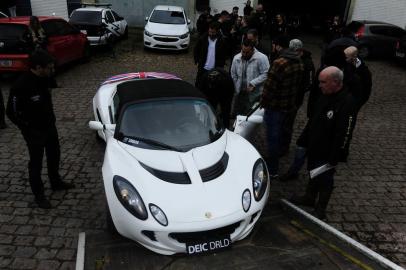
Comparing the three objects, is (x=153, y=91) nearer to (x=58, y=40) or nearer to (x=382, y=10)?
(x=58, y=40)

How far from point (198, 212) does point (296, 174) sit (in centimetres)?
269

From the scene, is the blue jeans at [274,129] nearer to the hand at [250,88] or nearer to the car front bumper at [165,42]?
the hand at [250,88]

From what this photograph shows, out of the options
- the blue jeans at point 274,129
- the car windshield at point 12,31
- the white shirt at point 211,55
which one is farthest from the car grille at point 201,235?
the car windshield at point 12,31

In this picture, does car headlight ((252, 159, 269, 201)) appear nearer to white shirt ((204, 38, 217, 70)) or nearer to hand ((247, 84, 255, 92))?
hand ((247, 84, 255, 92))

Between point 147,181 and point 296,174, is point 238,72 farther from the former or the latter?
point 147,181

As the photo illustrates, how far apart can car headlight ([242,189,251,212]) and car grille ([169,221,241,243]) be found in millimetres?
185

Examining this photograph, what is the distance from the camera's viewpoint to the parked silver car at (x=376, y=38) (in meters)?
15.2

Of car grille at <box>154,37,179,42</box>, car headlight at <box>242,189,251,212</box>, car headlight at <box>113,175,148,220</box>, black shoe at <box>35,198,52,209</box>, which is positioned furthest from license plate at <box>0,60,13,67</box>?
car headlight at <box>242,189,251,212</box>

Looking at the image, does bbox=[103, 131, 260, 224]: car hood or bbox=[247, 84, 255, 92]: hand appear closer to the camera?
bbox=[103, 131, 260, 224]: car hood

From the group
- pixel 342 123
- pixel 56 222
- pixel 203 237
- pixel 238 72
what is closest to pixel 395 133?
pixel 238 72

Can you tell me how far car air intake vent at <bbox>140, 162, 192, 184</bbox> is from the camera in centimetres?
370

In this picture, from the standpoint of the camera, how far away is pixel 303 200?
4.87m

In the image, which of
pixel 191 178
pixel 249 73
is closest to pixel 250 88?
pixel 249 73

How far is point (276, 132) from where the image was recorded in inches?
213
